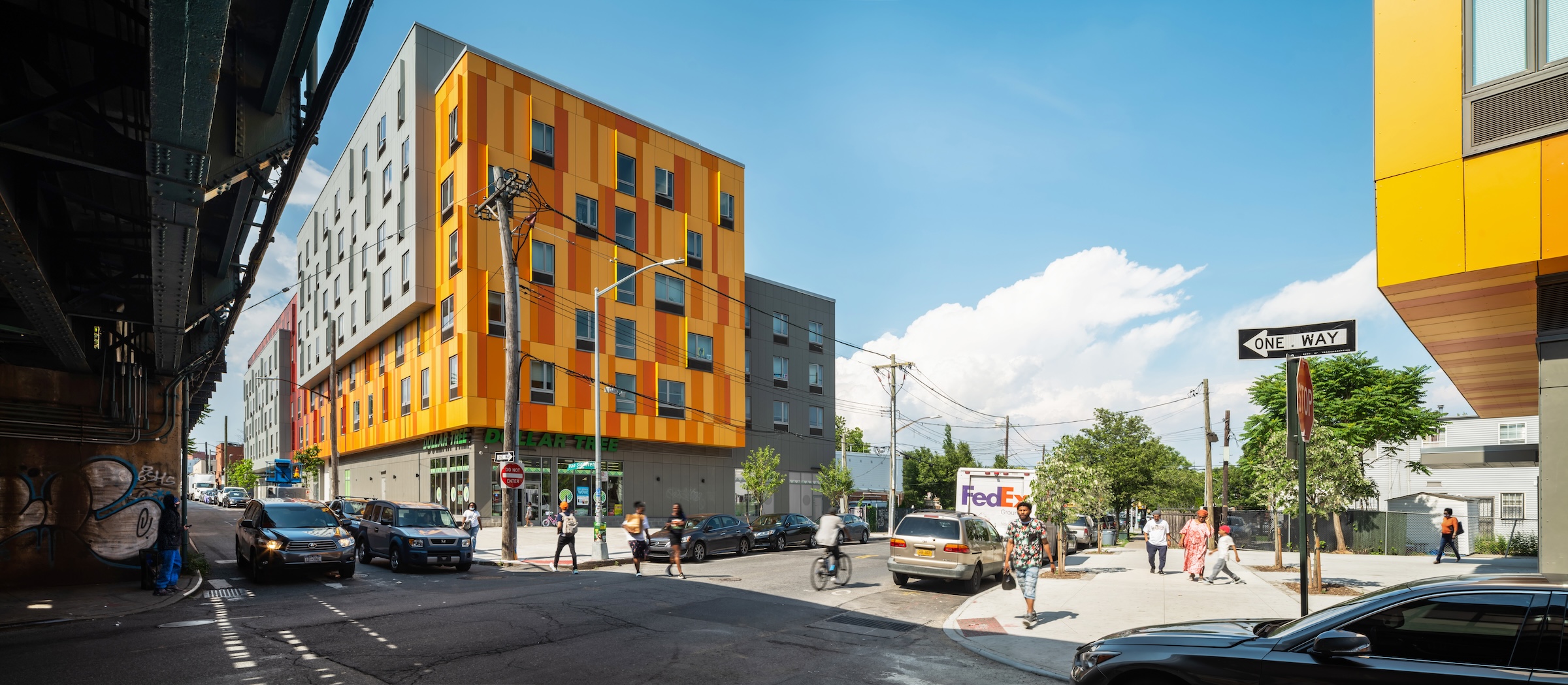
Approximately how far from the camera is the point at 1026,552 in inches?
492

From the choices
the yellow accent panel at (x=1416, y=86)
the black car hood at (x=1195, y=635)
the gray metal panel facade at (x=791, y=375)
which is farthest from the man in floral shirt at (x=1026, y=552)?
the gray metal panel facade at (x=791, y=375)

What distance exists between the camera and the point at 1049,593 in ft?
53.1

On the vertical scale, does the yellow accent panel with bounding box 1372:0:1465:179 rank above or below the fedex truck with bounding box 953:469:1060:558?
above

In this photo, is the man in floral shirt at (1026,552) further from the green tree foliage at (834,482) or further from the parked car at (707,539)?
the green tree foliage at (834,482)

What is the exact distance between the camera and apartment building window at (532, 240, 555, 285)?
38.8 m

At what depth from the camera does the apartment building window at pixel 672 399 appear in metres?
44.2

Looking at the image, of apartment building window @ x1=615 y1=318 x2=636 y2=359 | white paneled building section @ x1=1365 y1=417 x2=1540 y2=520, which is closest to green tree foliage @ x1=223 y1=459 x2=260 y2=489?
apartment building window @ x1=615 y1=318 x2=636 y2=359

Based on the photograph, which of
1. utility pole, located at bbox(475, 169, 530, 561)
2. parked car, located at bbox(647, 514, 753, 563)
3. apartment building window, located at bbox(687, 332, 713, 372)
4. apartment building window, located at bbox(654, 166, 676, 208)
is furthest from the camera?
apartment building window, located at bbox(687, 332, 713, 372)

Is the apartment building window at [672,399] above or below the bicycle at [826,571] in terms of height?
above

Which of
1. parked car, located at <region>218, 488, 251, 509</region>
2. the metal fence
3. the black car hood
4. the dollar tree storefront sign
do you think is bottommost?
parked car, located at <region>218, 488, 251, 509</region>

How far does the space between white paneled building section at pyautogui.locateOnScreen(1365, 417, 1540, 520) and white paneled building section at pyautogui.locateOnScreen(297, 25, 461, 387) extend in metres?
44.7

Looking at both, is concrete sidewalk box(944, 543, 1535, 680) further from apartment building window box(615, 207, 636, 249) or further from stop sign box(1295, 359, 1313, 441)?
apartment building window box(615, 207, 636, 249)

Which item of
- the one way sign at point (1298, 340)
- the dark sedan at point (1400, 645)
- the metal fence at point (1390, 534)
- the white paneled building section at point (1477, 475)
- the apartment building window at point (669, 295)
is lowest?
the metal fence at point (1390, 534)

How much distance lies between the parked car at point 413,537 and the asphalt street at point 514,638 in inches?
94.6
